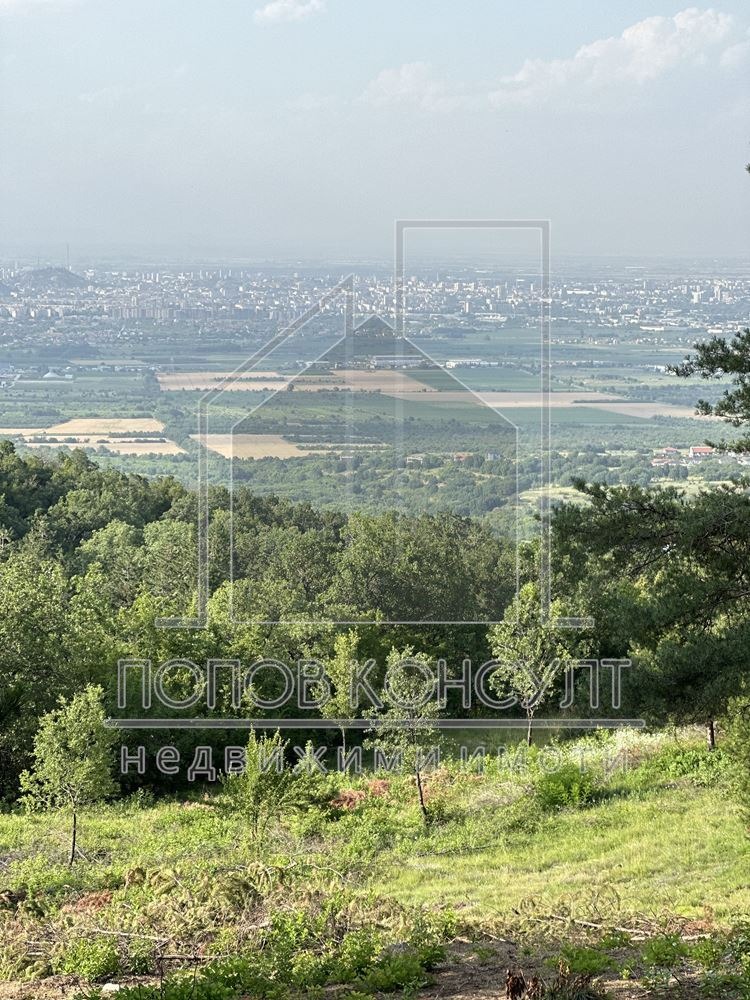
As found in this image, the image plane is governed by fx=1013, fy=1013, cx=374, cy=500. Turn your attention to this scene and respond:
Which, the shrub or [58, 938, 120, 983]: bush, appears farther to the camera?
[58, 938, 120, 983]: bush

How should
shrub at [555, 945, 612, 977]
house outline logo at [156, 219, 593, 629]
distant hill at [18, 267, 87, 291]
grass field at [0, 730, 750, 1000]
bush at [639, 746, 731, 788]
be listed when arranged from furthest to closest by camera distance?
distant hill at [18, 267, 87, 291], bush at [639, 746, 731, 788], house outline logo at [156, 219, 593, 629], grass field at [0, 730, 750, 1000], shrub at [555, 945, 612, 977]

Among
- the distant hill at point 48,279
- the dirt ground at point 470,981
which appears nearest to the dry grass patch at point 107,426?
the distant hill at point 48,279

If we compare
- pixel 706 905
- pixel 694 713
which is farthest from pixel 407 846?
pixel 694 713

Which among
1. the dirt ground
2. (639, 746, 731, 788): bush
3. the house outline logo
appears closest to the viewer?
the dirt ground

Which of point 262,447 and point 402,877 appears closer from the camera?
point 262,447

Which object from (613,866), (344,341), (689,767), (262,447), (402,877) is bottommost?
(689,767)

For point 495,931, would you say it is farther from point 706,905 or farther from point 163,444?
point 163,444

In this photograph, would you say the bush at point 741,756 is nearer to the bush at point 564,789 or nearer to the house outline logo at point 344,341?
the house outline logo at point 344,341

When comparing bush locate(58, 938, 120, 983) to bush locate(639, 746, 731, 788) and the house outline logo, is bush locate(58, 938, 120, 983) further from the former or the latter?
bush locate(639, 746, 731, 788)

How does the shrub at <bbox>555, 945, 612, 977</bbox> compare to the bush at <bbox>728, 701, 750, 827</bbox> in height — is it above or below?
above

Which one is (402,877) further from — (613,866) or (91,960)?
(91,960)

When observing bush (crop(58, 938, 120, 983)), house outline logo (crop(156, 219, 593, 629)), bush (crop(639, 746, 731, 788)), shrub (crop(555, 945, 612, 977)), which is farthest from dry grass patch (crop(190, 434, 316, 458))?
bush (crop(639, 746, 731, 788))


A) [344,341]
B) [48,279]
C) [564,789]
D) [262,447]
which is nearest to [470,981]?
[262,447]

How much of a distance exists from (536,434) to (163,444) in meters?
14.4
